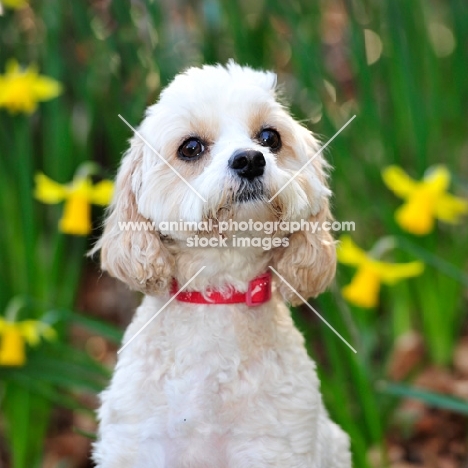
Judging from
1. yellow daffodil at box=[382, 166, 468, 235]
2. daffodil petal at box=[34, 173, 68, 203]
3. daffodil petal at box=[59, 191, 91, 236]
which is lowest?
daffodil petal at box=[59, 191, 91, 236]

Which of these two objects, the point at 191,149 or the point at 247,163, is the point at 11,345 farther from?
the point at 247,163

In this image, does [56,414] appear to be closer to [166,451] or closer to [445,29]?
[166,451]

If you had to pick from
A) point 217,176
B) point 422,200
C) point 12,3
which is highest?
point 12,3

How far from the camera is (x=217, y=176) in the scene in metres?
1.97

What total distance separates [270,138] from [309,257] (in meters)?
0.33

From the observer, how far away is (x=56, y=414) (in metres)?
3.59

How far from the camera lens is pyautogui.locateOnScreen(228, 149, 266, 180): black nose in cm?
195

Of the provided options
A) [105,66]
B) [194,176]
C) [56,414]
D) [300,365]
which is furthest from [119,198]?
[56,414]

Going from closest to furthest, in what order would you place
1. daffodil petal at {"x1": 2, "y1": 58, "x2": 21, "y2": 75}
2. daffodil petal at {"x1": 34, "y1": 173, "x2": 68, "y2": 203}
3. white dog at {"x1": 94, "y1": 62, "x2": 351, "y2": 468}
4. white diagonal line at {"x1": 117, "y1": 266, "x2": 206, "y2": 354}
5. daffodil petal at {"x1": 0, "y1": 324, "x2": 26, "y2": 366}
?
white dog at {"x1": 94, "y1": 62, "x2": 351, "y2": 468}, white diagonal line at {"x1": 117, "y1": 266, "x2": 206, "y2": 354}, daffodil petal at {"x1": 0, "y1": 324, "x2": 26, "y2": 366}, daffodil petal at {"x1": 34, "y1": 173, "x2": 68, "y2": 203}, daffodil petal at {"x1": 2, "y1": 58, "x2": 21, "y2": 75}

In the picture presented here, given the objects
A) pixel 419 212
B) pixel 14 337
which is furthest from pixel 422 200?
pixel 14 337

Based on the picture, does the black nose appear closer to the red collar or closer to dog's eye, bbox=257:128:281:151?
dog's eye, bbox=257:128:281:151

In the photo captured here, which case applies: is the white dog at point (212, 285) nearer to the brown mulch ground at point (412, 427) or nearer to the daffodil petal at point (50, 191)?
the daffodil petal at point (50, 191)

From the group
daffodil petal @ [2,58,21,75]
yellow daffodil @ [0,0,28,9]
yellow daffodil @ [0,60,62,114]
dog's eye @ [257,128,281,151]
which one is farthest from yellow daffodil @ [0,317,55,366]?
yellow daffodil @ [0,0,28,9]

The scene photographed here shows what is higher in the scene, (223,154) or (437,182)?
(437,182)
